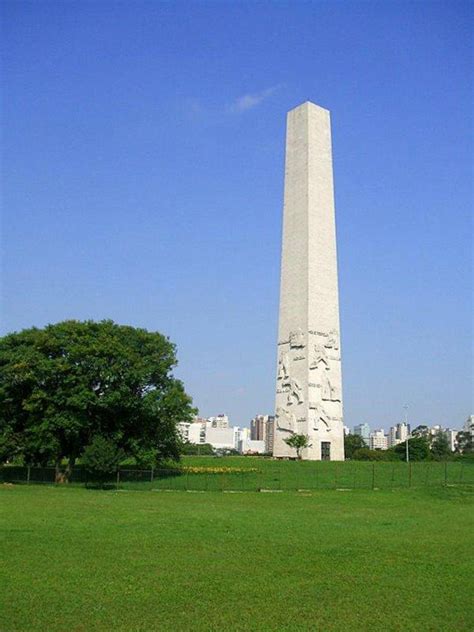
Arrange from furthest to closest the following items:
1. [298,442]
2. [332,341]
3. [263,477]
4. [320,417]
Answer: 1. [332,341]
2. [320,417]
3. [298,442]
4. [263,477]

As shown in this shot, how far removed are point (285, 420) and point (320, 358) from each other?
17.1 ft

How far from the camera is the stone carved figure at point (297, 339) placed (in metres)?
49.5

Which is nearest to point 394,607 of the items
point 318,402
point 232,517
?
point 232,517

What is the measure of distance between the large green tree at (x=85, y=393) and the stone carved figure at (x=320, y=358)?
1285 cm

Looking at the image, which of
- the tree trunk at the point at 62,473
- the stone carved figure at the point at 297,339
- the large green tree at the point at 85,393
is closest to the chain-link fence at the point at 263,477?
the tree trunk at the point at 62,473

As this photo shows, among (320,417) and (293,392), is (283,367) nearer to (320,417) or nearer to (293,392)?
(293,392)

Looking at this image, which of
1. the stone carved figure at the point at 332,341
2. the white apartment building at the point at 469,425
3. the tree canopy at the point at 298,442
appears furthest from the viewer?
the white apartment building at the point at 469,425

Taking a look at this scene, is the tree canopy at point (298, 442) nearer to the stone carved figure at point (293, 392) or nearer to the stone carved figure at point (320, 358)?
the stone carved figure at point (293, 392)

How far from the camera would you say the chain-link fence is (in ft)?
115

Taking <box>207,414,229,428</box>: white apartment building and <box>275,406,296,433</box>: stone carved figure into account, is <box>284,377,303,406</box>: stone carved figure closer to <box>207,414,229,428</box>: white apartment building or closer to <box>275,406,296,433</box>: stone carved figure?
<box>275,406,296,433</box>: stone carved figure

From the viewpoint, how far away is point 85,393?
118 feet

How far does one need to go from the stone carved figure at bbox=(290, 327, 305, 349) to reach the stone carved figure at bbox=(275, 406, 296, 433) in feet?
15.6

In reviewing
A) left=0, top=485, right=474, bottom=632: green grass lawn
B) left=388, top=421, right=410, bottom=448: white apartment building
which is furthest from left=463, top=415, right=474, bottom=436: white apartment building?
left=0, top=485, right=474, bottom=632: green grass lawn

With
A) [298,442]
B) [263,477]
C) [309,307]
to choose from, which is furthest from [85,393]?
[309,307]
